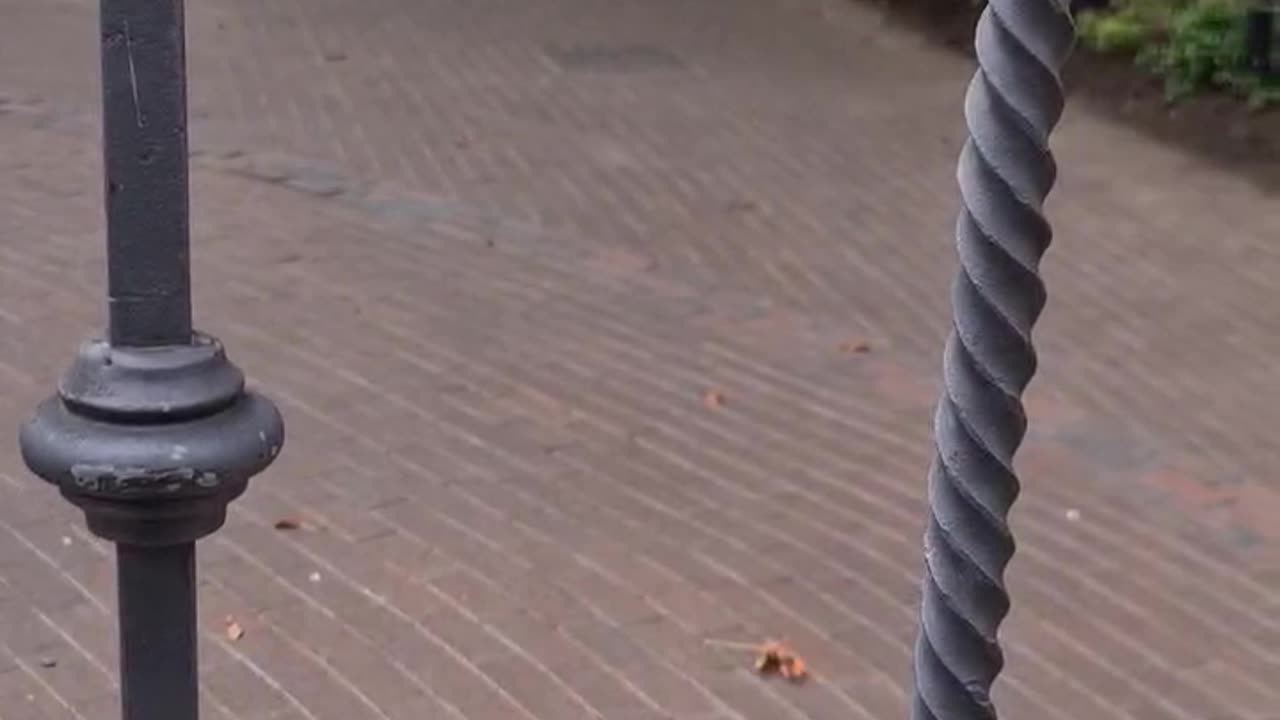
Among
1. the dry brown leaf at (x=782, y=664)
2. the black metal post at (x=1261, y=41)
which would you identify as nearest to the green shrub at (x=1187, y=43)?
the black metal post at (x=1261, y=41)

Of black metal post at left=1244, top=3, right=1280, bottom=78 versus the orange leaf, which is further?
black metal post at left=1244, top=3, right=1280, bottom=78

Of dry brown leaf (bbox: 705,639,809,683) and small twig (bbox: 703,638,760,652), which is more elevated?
dry brown leaf (bbox: 705,639,809,683)

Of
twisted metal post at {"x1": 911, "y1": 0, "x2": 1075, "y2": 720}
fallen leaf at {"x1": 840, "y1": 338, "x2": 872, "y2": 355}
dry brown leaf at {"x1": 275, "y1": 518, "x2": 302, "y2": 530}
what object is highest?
twisted metal post at {"x1": 911, "y1": 0, "x2": 1075, "y2": 720}

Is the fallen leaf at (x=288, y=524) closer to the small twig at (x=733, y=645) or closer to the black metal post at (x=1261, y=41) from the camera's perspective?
the small twig at (x=733, y=645)

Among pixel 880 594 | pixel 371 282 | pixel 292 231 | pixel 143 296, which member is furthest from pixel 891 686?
pixel 292 231

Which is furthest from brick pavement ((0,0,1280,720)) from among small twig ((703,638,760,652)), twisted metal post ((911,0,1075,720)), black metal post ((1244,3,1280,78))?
twisted metal post ((911,0,1075,720))

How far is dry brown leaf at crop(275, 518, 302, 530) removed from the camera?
207 inches

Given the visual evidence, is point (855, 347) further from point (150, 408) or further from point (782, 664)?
point (150, 408)

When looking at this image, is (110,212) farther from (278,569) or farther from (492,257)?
→ (492,257)

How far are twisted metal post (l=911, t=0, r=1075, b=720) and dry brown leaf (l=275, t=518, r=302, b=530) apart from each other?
3.83 m

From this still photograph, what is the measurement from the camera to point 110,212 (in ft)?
6.93

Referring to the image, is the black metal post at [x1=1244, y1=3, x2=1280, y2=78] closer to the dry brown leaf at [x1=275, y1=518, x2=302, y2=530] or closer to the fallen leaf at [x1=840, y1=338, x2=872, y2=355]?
the fallen leaf at [x1=840, y1=338, x2=872, y2=355]

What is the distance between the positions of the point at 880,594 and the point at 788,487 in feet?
2.22

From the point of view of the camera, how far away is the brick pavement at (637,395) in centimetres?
461
